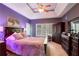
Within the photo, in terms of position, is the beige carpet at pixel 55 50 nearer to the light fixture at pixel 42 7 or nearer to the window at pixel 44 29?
the window at pixel 44 29

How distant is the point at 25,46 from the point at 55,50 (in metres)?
0.59

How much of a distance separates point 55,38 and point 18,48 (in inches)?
30.0

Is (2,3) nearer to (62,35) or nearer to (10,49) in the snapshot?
(10,49)

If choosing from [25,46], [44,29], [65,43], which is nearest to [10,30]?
[25,46]

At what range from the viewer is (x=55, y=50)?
8.38 ft

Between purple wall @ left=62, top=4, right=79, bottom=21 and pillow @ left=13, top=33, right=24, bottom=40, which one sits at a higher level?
purple wall @ left=62, top=4, right=79, bottom=21

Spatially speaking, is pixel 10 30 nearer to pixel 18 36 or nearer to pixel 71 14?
pixel 18 36

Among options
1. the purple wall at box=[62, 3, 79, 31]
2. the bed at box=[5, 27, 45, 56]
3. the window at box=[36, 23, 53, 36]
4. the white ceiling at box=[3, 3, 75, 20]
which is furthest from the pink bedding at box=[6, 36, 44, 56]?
the purple wall at box=[62, 3, 79, 31]

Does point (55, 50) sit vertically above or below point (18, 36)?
below

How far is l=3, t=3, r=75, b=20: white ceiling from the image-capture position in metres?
2.53

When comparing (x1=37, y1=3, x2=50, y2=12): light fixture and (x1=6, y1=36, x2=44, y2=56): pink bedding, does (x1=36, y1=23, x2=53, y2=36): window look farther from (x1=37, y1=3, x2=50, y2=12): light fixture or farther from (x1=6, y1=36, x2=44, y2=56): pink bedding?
(x1=37, y1=3, x2=50, y2=12): light fixture

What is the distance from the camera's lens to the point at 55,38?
8.49 ft

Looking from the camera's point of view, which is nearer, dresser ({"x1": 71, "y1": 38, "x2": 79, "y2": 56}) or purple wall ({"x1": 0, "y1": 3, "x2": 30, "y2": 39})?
dresser ({"x1": 71, "y1": 38, "x2": 79, "y2": 56})

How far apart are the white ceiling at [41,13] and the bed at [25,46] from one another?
0.48 metres
